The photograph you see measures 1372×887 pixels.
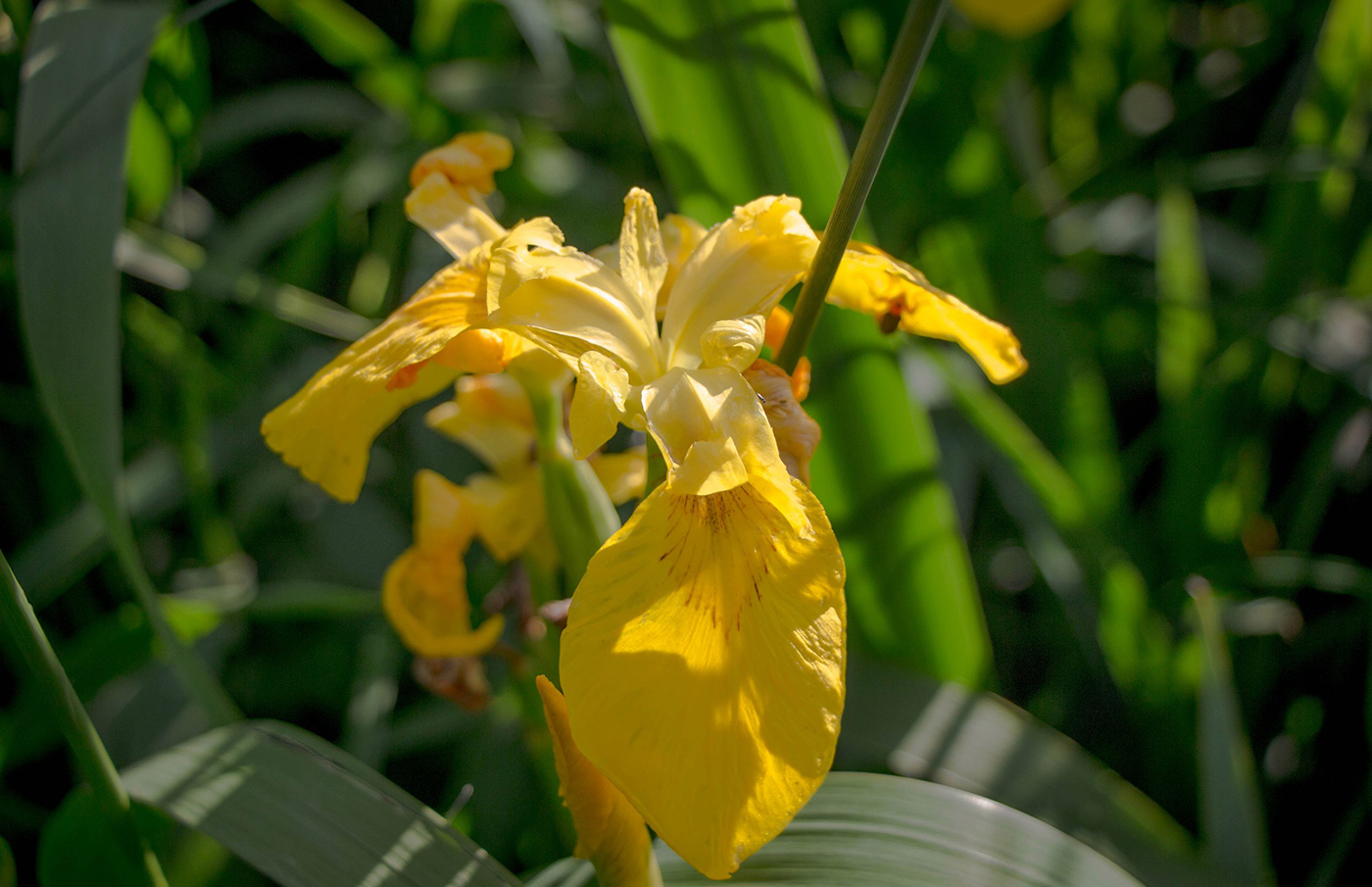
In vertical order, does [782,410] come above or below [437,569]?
above

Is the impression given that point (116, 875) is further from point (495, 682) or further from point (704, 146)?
point (704, 146)

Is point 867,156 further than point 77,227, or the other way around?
point 77,227

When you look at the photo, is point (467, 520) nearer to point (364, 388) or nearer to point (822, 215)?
point (364, 388)

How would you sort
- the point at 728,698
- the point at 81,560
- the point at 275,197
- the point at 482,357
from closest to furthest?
the point at 728,698
the point at 482,357
the point at 81,560
the point at 275,197

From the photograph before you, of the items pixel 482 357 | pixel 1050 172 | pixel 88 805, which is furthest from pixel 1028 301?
pixel 88 805

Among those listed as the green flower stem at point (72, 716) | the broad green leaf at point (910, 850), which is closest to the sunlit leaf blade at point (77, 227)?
the green flower stem at point (72, 716)

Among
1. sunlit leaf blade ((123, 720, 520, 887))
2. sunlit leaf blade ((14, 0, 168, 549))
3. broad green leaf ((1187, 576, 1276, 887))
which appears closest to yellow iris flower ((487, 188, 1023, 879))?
sunlit leaf blade ((123, 720, 520, 887))

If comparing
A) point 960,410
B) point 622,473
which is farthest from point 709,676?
point 960,410

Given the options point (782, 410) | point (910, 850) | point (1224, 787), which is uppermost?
point (782, 410)
